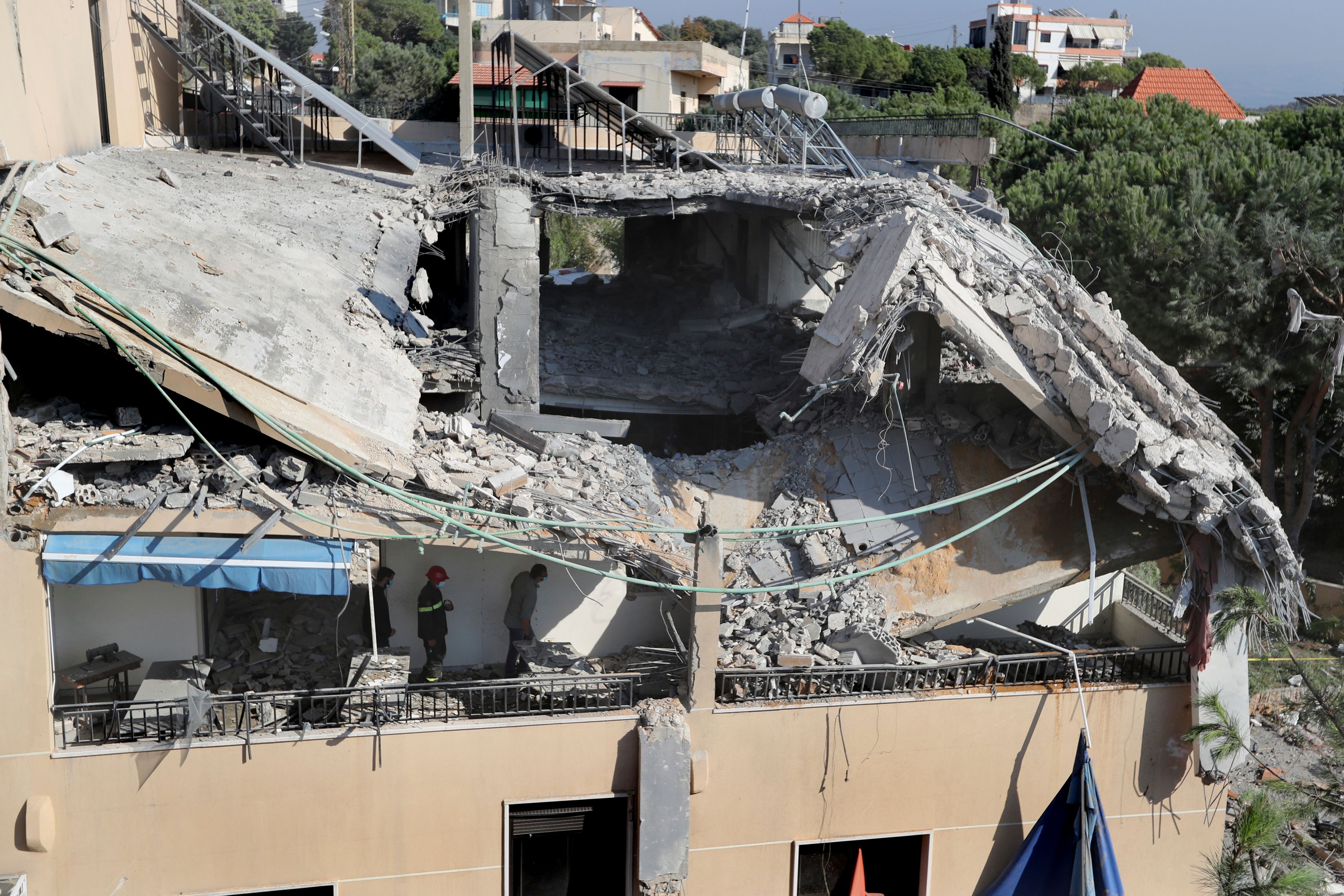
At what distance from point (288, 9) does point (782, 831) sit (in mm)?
71403

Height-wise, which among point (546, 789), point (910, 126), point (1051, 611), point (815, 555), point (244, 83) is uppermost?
point (244, 83)

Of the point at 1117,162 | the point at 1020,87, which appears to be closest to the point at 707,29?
the point at 1020,87

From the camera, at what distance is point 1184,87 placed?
4406cm

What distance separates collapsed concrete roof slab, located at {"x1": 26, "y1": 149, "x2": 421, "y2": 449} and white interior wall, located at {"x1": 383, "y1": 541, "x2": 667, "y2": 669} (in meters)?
1.43

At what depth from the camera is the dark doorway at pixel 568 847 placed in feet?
29.7

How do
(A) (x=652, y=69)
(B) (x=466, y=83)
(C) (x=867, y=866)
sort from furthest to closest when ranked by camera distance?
1. (A) (x=652, y=69)
2. (B) (x=466, y=83)
3. (C) (x=867, y=866)

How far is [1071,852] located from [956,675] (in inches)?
72.5

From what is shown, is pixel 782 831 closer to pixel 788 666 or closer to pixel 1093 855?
pixel 788 666

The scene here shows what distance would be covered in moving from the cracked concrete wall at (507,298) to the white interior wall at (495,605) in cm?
296

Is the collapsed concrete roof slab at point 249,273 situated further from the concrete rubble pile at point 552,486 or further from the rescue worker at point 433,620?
the rescue worker at point 433,620

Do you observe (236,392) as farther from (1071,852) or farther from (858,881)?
(1071,852)

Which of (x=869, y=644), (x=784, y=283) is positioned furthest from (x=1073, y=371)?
(x=784, y=283)

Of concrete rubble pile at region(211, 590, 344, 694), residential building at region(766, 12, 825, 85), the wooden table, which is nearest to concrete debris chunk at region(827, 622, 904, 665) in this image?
concrete rubble pile at region(211, 590, 344, 694)

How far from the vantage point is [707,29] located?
91.8 meters
